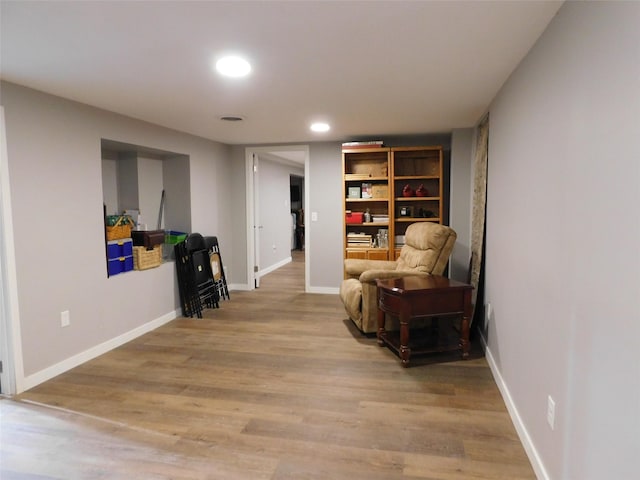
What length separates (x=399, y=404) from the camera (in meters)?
2.64

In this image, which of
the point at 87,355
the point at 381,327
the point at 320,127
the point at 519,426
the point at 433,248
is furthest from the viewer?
the point at 320,127

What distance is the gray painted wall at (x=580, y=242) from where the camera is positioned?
3.93 ft

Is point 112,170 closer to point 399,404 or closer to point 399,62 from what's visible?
point 399,62

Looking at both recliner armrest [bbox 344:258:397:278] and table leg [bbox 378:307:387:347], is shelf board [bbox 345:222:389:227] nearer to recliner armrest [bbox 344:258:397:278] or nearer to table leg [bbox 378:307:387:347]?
recliner armrest [bbox 344:258:397:278]

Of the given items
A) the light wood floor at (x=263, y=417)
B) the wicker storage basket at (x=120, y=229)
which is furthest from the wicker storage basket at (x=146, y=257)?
the light wood floor at (x=263, y=417)

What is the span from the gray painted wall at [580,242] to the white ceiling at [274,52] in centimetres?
36

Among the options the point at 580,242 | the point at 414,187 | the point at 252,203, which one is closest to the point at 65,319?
the point at 252,203

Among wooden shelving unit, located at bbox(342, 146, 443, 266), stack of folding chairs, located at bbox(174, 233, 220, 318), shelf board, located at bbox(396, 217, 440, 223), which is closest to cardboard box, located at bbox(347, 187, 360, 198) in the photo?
wooden shelving unit, located at bbox(342, 146, 443, 266)

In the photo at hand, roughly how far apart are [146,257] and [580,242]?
12.6 feet

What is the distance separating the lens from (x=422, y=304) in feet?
10.9

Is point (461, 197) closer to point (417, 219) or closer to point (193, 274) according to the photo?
point (417, 219)

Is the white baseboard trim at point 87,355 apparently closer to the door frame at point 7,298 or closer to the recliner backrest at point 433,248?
the door frame at point 7,298

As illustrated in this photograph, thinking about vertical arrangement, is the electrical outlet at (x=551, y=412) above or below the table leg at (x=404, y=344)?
above

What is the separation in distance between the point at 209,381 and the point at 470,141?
151 inches
